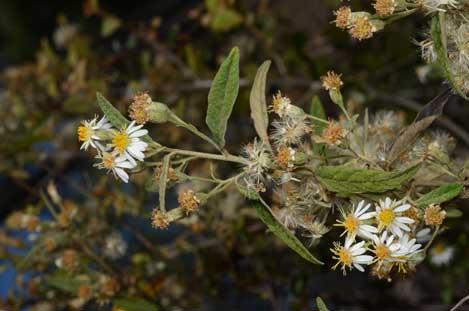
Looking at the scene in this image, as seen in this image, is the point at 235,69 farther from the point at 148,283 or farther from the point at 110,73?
the point at 110,73

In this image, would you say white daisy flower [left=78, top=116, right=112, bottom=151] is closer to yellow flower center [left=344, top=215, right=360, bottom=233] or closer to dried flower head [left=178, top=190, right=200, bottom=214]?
dried flower head [left=178, top=190, right=200, bottom=214]

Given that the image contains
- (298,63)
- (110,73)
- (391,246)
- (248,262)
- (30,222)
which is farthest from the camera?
(110,73)

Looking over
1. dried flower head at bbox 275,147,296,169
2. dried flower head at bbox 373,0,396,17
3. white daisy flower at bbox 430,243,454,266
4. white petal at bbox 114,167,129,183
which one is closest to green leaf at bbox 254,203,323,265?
dried flower head at bbox 275,147,296,169

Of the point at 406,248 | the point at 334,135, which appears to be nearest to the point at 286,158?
the point at 334,135

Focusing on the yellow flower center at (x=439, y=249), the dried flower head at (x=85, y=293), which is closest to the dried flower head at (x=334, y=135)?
the dried flower head at (x=85, y=293)

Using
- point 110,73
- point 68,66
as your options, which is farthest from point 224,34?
point 68,66
